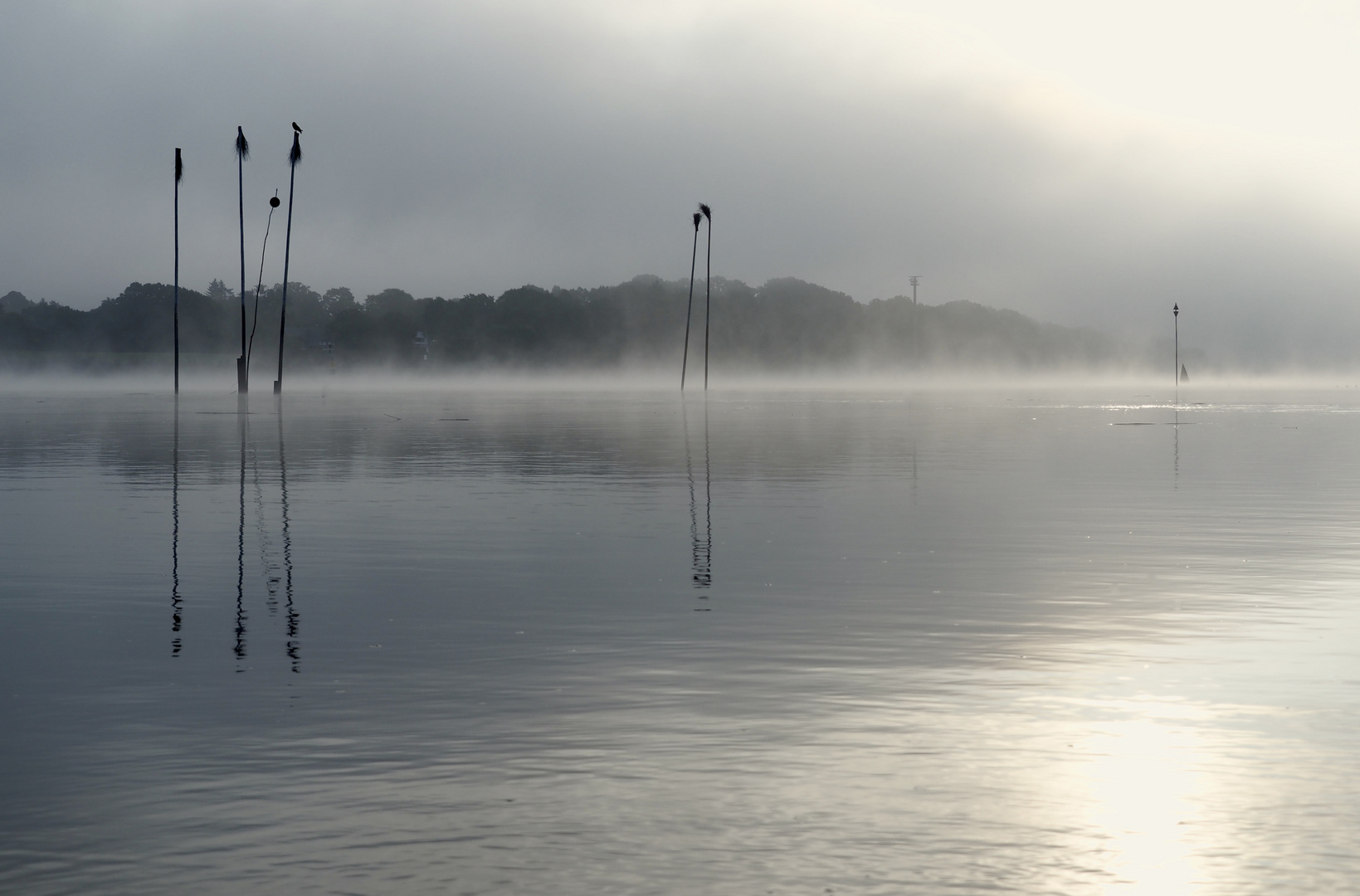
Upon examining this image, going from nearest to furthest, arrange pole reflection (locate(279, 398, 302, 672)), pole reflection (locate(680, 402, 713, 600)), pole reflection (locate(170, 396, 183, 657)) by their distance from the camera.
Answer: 1. pole reflection (locate(279, 398, 302, 672))
2. pole reflection (locate(170, 396, 183, 657))
3. pole reflection (locate(680, 402, 713, 600))

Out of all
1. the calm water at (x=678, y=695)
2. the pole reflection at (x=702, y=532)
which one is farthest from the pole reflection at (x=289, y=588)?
the pole reflection at (x=702, y=532)

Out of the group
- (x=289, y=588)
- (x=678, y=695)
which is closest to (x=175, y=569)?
(x=289, y=588)

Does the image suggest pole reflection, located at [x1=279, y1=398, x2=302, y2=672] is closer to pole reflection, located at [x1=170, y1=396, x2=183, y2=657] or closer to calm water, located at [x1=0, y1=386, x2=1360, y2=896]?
calm water, located at [x1=0, y1=386, x2=1360, y2=896]

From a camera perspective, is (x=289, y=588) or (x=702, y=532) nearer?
(x=289, y=588)

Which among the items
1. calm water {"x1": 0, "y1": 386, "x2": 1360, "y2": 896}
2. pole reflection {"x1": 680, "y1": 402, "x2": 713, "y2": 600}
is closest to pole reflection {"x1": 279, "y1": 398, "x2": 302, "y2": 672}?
calm water {"x1": 0, "y1": 386, "x2": 1360, "y2": 896}

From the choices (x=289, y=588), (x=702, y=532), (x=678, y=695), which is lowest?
(x=678, y=695)

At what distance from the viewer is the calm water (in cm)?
711

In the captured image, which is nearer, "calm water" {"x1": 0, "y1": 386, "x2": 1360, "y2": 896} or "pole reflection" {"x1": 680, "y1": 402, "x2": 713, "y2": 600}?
"calm water" {"x1": 0, "y1": 386, "x2": 1360, "y2": 896}

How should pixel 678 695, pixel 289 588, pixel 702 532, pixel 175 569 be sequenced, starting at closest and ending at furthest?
pixel 678 695 < pixel 289 588 < pixel 175 569 < pixel 702 532

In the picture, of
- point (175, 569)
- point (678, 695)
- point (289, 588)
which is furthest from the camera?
point (175, 569)

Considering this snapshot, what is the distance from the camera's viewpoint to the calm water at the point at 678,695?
7.11 m

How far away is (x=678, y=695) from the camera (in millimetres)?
10555

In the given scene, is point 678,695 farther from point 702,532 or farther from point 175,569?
point 702,532

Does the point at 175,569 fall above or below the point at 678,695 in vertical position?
above
